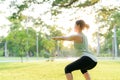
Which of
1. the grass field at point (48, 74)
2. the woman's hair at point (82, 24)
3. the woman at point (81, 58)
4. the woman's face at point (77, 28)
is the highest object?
the woman's hair at point (82, 24)

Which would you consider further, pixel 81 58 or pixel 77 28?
pixel 77 28

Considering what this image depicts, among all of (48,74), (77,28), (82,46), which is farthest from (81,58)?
(48,74)

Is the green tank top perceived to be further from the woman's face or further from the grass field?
the grass field

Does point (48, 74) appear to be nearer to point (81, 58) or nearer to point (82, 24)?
point (82, 24)

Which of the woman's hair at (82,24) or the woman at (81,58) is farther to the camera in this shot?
the woman's hair at (82,24)

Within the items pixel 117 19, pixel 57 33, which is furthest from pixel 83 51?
pixel 57 33

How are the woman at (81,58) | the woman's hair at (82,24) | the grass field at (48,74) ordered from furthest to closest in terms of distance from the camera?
the grass field at (48,74), the woman's hair at (82,24), the woman at (81,58)

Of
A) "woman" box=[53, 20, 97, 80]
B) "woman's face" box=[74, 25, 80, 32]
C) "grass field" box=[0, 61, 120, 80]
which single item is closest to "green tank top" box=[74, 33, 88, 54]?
"woman" box=[53, 20, 97, 80]

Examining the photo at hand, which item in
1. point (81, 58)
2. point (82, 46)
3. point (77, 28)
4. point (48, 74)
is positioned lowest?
point (48, 74)

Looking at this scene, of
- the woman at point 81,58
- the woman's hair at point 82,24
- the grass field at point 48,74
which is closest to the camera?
the woman at point 81,58

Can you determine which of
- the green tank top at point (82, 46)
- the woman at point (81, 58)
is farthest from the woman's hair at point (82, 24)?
the green tank top at point (82, 46)

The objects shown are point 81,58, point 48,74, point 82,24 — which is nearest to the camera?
point 81,58

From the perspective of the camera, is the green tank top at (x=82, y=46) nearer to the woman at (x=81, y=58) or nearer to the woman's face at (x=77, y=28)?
the woman at (x=81, y=58)

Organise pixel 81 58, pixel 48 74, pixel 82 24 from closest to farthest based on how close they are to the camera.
→ pixel 81 58, pixel 82 24, pixel 48 74
